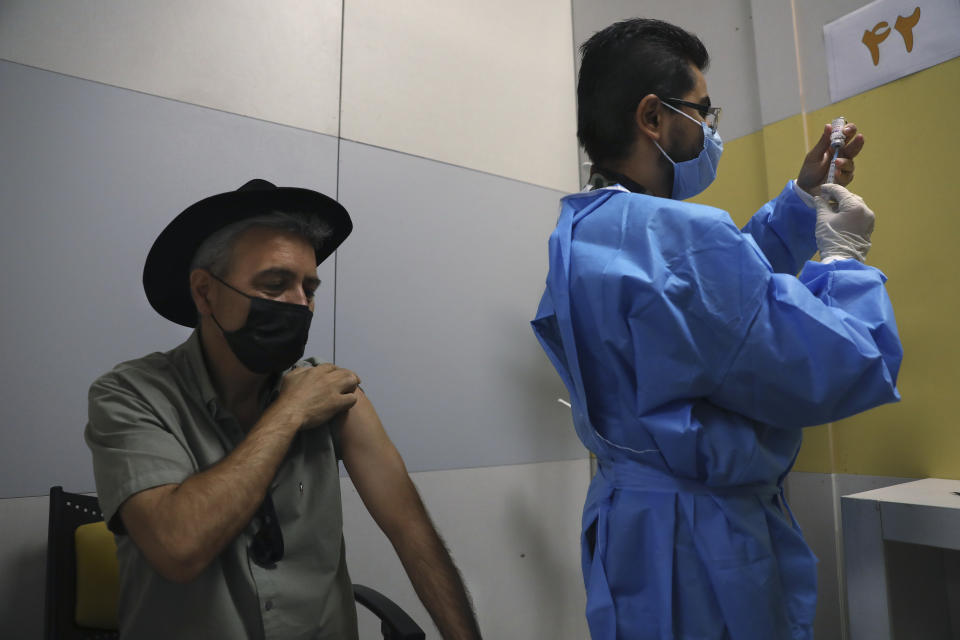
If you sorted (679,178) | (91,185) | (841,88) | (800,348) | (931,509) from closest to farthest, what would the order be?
(800,348) → (931,509) → (679,178) → (91,185) → (841,88)

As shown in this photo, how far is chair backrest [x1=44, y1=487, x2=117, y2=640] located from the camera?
102 centimetres

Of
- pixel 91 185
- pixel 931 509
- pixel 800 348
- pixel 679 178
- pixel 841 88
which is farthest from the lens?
pixel 841 88

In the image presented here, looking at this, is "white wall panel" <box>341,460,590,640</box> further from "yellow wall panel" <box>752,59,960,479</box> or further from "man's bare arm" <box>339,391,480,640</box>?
A: "yellow wall panel" <box>752,59,960,479</box>

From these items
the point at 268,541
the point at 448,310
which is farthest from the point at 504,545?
the point at 268,541

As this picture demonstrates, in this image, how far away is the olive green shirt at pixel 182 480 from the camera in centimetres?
92

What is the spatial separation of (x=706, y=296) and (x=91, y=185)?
1345 mm

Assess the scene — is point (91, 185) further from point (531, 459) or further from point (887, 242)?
point (887, 242)

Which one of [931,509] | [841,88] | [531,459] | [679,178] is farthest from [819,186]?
[531,459]

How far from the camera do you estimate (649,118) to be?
4.05 feet

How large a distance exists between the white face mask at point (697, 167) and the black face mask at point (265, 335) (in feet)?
2.65

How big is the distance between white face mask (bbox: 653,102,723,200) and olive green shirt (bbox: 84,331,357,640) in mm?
895

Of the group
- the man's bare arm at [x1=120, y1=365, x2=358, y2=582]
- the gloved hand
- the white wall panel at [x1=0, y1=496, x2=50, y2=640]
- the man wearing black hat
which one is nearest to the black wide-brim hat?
the man wearing black hat

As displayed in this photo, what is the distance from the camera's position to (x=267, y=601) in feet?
3.17

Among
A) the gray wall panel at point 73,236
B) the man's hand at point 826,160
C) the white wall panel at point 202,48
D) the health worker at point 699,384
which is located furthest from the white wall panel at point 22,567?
the man's hand at point 826,160
